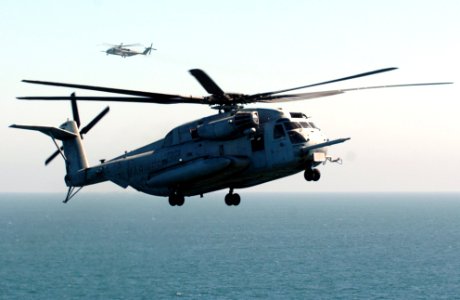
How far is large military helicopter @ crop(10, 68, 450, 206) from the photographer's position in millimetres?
33344

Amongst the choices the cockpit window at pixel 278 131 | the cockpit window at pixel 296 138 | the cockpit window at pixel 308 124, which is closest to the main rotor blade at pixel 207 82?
the cockpit window at pixel 278 131

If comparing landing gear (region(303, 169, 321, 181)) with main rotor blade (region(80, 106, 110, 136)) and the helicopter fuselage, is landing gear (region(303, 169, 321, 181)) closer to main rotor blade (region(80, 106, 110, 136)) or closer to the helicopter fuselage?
the helicopter fuselage

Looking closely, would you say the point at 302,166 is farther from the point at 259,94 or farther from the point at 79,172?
the point at 79,172

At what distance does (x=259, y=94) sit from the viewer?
33844 millimetres

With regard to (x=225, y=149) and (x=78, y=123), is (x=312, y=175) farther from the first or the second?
(x=78, y=123)

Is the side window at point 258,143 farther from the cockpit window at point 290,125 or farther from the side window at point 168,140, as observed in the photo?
the side window at point 168,140

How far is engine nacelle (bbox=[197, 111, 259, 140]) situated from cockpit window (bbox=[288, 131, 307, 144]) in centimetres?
193

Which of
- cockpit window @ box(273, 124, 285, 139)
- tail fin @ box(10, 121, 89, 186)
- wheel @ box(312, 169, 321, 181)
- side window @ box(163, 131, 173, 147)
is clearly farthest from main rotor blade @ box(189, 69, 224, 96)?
tail fin @ box(10, 121, 89, 186)

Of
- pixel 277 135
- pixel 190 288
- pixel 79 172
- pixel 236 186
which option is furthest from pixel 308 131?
pixel 190 288

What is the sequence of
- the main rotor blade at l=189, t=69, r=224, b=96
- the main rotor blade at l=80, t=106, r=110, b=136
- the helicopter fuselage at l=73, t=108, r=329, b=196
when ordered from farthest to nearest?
the main rotor blade at l=80, t=106, r=110, b=136 < the helicopter fuselage at l=73, t=108, r=329, b=196 < the main rotor blade at l=189, t=69, r=224, b=96

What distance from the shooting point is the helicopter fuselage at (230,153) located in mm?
33750

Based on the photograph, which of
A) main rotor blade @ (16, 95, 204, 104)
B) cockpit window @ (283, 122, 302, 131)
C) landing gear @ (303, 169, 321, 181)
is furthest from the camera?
cockpit window @ (283, 122, 302, 131)

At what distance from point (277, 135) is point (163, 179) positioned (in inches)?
272

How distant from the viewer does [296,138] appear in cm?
3362
